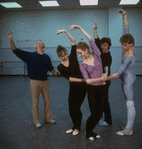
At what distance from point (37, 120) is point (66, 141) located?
724 millimetres

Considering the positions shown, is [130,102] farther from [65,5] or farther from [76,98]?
[65,5]

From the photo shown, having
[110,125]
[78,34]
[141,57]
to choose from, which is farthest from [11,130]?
[141,57]

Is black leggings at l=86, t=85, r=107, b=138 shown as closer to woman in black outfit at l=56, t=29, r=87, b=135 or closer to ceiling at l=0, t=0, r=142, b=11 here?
woman in black outfit at l=56, t=29, r=87, b=135

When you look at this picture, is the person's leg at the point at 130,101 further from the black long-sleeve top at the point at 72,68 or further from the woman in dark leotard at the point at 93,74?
the black long-sleeve top at the point at 72,68

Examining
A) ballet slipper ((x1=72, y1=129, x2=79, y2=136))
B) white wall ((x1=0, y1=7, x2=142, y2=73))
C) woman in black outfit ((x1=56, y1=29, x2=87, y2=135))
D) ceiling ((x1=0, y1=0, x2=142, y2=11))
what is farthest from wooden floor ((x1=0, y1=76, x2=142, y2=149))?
white wall ((x1=0, y1=7, x2=142, y2=73))

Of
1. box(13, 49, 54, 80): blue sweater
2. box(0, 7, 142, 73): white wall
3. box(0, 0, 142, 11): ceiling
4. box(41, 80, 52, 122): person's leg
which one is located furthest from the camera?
box(0, 7, 142, 73): white wall

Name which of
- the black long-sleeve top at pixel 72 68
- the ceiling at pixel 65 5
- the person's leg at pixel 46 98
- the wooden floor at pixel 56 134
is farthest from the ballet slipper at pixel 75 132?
the ceiling at pixel 65 5

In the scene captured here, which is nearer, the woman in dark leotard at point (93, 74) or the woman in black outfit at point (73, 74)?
the woman in dark leotard at point (93, 74)

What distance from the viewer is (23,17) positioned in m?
11.5

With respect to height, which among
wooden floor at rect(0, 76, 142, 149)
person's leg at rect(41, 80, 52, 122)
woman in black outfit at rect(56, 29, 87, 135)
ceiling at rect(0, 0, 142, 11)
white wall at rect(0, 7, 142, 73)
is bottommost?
wooden floor at rect(0, 76, 142, 149)

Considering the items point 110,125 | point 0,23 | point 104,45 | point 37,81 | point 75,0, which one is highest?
point 75,0

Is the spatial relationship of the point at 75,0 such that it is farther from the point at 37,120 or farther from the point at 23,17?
the point at 37,120

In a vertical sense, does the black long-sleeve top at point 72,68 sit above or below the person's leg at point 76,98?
above

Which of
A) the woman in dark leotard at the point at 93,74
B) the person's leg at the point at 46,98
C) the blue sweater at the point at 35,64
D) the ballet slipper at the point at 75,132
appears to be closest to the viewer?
the woman in dark leotard at the point at 93,74
